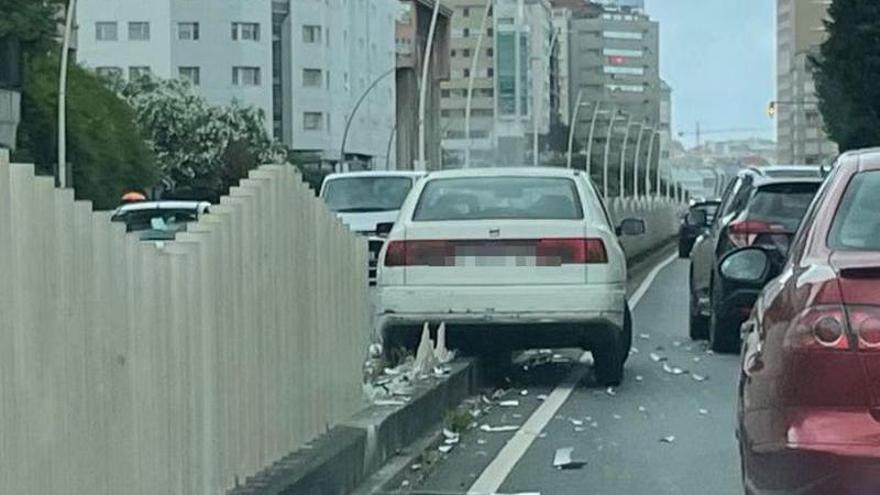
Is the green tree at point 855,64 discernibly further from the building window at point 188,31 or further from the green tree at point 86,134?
the building window at point 188,31

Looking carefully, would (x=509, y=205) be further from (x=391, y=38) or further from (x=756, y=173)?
(x=391, y=38)

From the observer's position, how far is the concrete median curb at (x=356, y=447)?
798 cm

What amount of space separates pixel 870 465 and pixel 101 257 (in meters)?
2.45

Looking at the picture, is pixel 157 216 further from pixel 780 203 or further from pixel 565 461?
pixel 565 461

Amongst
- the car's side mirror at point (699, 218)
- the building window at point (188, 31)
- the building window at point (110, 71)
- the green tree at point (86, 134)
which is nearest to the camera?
the car's side mirror at point (699, 218)

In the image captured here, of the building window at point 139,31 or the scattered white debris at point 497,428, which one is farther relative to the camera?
the building window at point 139,31

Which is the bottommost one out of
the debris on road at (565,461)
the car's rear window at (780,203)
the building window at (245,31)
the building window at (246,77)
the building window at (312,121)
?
the debris on road at (565,461)

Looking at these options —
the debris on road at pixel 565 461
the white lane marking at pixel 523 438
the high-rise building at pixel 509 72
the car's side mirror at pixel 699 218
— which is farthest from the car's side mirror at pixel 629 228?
the high-rise building at pixel 509 72

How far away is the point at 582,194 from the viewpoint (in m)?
14.0

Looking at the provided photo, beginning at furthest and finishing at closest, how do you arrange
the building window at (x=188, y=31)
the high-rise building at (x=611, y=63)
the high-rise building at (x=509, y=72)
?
the high-rise building at (x=611, y=63)
the high-rise building at (x=509, y=72)
the building window at (x=188, y=31)

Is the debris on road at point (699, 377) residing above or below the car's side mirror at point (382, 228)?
below

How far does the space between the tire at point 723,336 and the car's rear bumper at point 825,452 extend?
441 inches

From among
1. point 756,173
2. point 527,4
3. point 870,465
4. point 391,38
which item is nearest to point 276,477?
point 870,465

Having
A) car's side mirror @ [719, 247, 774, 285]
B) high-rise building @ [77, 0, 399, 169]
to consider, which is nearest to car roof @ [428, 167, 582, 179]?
car's side mirror @ [719, 247, 774, 285]
